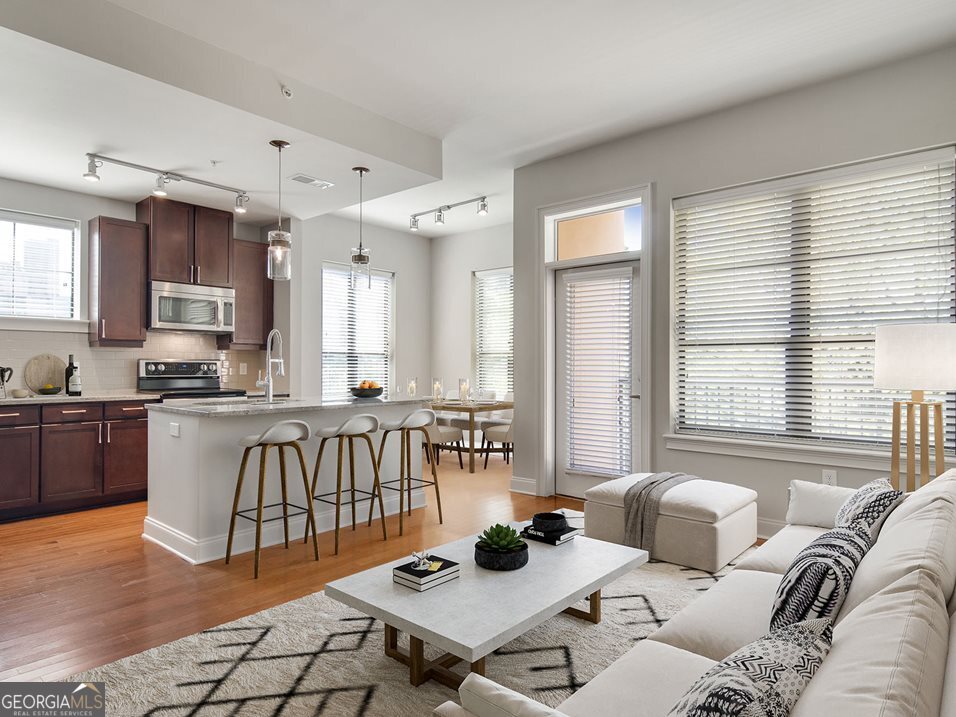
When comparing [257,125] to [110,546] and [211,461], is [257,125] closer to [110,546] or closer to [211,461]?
[211,461]

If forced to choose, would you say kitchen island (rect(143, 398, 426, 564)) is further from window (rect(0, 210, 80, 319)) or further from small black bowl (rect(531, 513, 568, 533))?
window (rect(0, 210, 80, 319))

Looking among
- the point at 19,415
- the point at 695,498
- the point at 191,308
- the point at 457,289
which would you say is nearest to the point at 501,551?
the point at 695,498

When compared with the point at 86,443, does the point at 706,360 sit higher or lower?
higher

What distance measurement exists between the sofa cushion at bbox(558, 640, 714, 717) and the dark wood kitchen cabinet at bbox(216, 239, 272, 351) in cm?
591

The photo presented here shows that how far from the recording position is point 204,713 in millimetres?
2076

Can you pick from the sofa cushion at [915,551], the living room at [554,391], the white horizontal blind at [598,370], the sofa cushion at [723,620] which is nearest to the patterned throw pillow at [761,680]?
the living room at [554,391]

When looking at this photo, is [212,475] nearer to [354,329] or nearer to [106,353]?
[106,353]

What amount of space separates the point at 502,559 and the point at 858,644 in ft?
5.32

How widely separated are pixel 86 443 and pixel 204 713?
3859mm

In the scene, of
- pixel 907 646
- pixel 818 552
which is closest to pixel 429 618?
→ pixel 818 552

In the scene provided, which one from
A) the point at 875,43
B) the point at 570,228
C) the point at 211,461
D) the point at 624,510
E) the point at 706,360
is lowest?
the point at 624,510

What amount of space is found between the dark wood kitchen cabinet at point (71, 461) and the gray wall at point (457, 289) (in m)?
4.54

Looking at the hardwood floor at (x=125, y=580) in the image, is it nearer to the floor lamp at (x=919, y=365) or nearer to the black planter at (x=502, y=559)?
the black planter at (x=502, y=559)

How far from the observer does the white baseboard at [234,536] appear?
3.73 m
